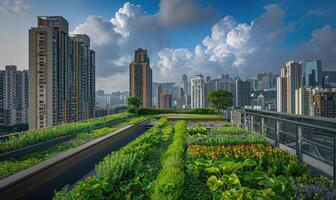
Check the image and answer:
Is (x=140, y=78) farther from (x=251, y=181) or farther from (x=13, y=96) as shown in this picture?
(x=251, y=181)

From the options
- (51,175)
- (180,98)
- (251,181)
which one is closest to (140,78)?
(180,98)

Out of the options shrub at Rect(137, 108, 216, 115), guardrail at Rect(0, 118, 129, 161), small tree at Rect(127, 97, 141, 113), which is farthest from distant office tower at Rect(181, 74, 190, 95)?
guardrail at Rect(0, 118, 129, 161)

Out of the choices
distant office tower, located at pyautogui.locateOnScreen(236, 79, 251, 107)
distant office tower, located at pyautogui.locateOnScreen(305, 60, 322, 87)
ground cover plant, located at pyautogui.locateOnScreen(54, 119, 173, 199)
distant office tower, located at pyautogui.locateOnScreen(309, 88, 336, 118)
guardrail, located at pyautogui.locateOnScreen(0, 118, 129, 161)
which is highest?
distant office tower, located at pyautogui.locateOnScreen(305, 60, 322, 87)

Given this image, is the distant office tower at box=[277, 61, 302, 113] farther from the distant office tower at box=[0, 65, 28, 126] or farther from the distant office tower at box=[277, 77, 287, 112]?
the distant office tower at box=[0, 65, 28, 126]

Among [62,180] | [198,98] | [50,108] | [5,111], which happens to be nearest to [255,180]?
[62,180]

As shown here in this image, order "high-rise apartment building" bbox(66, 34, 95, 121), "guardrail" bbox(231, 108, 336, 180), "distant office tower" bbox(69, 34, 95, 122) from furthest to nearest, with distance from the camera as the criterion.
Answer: "high-rise apartment building" bbox(66, 34, 95, 121) < "distant office tower" bbox(69, 34, 95, 122) < "guardrail" bbox(231, 108, 336, 180)
